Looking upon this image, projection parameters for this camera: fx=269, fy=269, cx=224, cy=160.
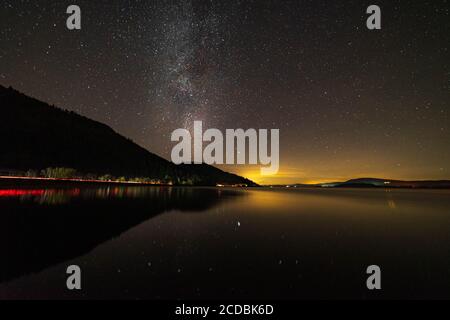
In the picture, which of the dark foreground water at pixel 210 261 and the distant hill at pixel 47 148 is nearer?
the dark foreground water at pixel 210 261

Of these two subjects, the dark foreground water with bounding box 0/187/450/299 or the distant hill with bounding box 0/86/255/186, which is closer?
the dark foreground water with bounding box 0/187/450/299

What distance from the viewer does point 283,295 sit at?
7.32 m

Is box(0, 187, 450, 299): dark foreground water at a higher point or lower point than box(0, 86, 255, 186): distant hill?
lower

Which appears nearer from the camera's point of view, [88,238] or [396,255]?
[396,255]

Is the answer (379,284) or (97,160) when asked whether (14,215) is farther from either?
(97,160)

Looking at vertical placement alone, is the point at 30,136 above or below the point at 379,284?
above

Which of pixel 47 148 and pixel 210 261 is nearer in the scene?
pixel 210 261

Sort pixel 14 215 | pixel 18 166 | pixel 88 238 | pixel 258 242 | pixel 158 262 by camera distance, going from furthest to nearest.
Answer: pixel 18 166
pixel 14 215
pixel 258 242
pixel 88 238
pixel 158 262

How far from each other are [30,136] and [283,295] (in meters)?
194

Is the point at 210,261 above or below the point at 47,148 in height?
below

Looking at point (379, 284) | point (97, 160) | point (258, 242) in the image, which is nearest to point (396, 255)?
point (379, 284)

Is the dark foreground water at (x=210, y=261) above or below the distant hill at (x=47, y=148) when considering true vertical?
below
